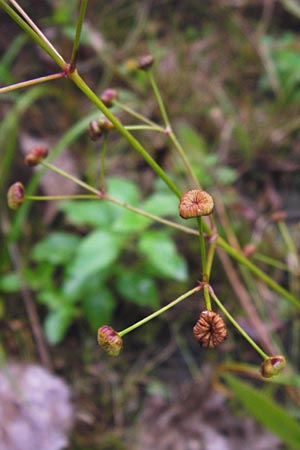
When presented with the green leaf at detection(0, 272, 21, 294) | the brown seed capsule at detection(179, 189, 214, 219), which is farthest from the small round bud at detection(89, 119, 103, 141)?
the green leaf at detection(0, 272, 21, 294)

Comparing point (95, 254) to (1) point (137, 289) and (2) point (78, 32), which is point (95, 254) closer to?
(1) point (137, 289)

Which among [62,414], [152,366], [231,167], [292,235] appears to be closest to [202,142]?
[231,167]

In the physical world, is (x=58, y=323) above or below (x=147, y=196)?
below

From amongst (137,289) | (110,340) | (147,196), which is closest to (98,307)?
(137,289)

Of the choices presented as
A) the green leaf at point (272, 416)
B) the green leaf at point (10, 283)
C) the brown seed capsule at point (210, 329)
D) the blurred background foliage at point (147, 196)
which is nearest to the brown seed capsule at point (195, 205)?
the brown seed capsule at point (210, 329)

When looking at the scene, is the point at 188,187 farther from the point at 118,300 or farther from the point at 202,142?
the point at 118,300

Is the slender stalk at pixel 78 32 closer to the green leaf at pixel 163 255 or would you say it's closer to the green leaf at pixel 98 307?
the green leaf at pixel 163 255
